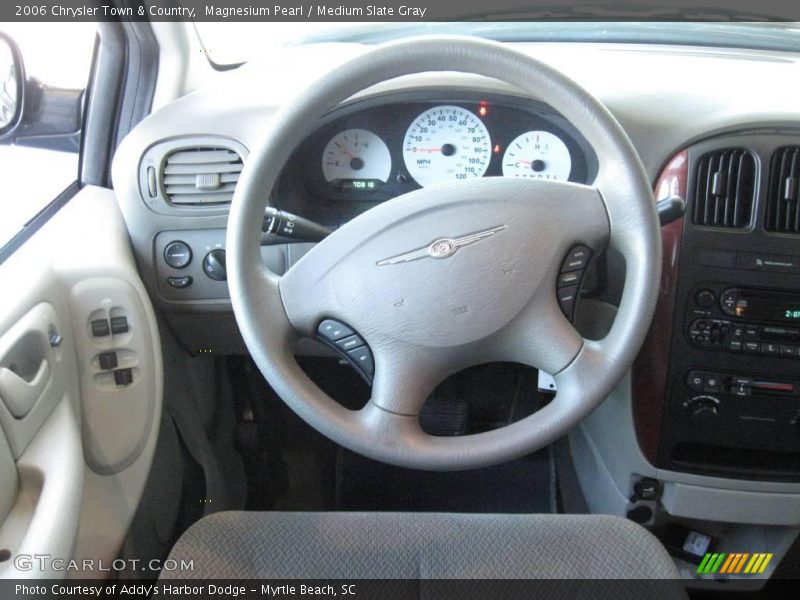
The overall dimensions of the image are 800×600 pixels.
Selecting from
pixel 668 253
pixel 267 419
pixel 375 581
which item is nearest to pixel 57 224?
pixel 267 419

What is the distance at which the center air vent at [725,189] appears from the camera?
131cm

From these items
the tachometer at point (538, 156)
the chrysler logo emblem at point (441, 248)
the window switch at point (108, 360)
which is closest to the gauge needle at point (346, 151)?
the tachometer at point (538, 156)

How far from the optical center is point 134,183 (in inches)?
58.0

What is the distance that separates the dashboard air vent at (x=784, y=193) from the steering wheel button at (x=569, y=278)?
430 millimetres

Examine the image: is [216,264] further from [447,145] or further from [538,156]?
[538,156]

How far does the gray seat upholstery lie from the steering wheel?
12 centimetres

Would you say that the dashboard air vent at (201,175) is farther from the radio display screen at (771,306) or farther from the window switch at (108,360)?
the radio display screen at (771,306)

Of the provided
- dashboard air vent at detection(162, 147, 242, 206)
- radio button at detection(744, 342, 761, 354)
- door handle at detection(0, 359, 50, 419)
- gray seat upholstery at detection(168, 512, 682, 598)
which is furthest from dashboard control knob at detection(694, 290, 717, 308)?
door handle at detection(0, 359, 50, 419)

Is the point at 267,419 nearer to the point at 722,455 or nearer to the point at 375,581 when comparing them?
the point at 375,581

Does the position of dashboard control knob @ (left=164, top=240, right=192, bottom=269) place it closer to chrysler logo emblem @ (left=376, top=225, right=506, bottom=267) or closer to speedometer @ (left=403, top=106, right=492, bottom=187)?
speedometer @ (left=403, top=106, right=492, bottom=187)

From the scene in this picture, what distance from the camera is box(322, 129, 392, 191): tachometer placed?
1445 mm

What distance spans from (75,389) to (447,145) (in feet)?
2.58

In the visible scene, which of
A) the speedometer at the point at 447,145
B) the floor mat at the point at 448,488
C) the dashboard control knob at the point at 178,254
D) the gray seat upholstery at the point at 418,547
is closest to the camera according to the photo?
the gray seat upholstery at the point at 418,547

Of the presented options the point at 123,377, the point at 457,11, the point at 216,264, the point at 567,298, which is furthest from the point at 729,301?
the point at 123,377
